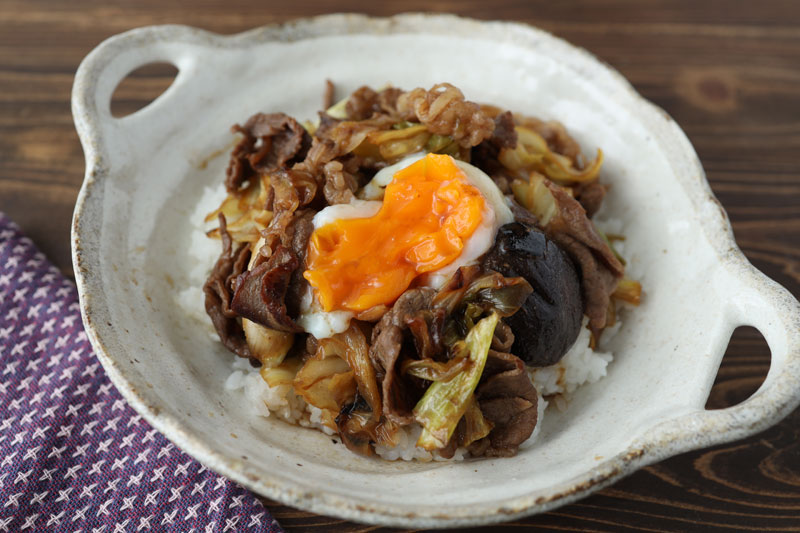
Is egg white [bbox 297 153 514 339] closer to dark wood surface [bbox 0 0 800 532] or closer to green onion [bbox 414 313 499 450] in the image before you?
green onion [bbox 414 313 499 450]

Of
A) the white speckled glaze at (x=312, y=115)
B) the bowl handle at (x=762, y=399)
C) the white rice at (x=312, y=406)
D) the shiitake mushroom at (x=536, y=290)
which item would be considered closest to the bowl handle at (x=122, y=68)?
Result: the white speckled glaze at (x=312, y=115)

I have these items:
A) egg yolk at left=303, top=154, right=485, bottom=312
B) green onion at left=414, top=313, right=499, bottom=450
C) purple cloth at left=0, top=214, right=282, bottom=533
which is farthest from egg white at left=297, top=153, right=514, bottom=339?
purple cloth at left=0, top=214, right=282, bottom=533

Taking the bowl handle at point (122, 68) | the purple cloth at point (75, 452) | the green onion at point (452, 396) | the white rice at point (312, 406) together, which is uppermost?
the bowl handle at point (122, 68)

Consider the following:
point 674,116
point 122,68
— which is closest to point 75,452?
point 122,68

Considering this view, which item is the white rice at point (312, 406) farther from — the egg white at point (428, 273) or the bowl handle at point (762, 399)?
the bowl handle at point (762, 399)

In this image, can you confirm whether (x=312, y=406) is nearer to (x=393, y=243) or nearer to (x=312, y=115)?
(x=393, y=243)

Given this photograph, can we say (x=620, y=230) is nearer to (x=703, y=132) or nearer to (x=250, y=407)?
(x=703, y=132)
